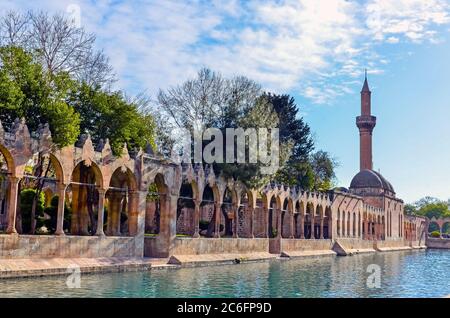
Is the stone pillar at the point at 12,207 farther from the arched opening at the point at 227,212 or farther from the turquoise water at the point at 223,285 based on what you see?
the arched opening at the point at 227,212

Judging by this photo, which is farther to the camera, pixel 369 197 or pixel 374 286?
pixel 369 197

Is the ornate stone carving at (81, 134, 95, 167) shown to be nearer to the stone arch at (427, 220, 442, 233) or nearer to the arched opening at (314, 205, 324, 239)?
the arched opening at (314, 205, 324, 239)

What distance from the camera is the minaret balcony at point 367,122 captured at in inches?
2835

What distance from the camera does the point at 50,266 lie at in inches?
755

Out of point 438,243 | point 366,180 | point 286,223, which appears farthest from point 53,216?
point 438,243

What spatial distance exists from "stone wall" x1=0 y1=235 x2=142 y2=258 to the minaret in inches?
2093

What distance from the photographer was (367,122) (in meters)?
71.9

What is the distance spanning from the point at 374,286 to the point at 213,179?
43.4 ft

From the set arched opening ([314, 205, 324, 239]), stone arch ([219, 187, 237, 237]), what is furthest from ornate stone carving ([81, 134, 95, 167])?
arched opening ([314, 205, 324, 239])

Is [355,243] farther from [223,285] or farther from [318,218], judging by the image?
[223,285]

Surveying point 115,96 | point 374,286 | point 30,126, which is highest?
point 115,96

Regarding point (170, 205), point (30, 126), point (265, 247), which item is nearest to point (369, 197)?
point (265, 247)
